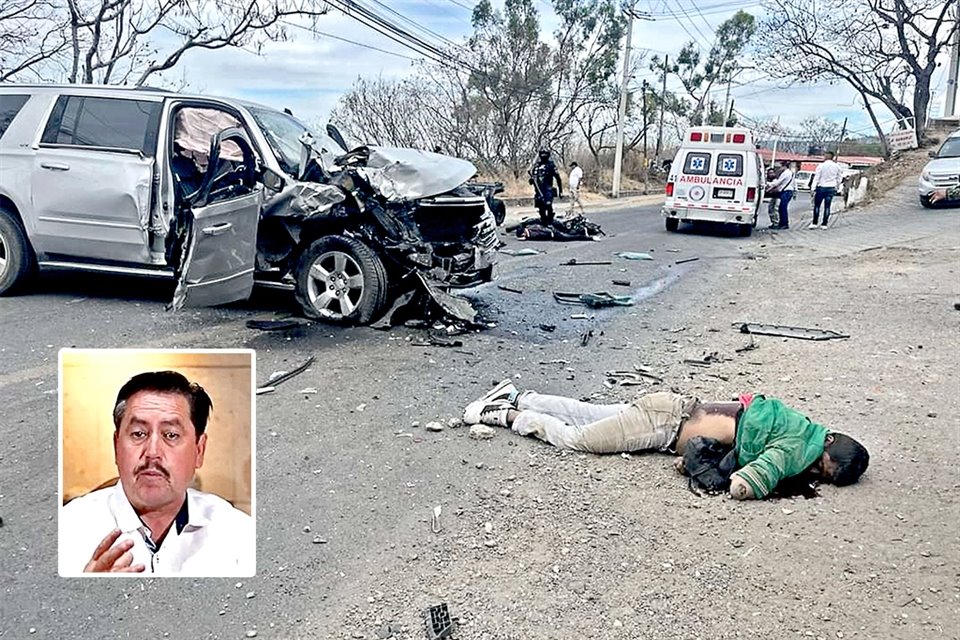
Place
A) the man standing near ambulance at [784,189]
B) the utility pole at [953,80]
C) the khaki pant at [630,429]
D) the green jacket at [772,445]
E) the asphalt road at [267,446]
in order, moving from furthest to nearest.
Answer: the utility pole at [953,80], the man standing near ambulance at [784,189], the khaki pant at [630,429], the green jacket at [772,445], the asphalt road at [267,446]

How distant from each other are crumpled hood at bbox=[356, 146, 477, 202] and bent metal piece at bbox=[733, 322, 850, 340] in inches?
124

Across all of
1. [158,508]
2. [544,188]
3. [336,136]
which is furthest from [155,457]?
[544,188]

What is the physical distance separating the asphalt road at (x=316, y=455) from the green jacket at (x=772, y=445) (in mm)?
1043

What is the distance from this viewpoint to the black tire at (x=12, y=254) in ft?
25.0

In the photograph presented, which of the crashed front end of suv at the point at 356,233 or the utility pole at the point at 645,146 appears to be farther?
the utility pole at the point at 645,146

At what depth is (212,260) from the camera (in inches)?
244

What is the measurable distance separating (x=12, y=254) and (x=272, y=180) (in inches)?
109

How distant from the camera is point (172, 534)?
6.23 feet

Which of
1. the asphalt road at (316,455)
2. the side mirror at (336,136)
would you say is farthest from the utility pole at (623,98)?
the side mirror at (336,136)

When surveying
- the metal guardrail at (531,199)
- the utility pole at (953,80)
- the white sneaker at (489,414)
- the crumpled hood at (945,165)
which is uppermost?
the utility pole at (953,80)

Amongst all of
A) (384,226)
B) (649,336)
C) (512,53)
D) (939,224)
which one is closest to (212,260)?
(384,226)

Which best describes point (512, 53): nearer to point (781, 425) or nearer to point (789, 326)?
point (789, 326)

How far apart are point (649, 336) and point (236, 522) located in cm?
589

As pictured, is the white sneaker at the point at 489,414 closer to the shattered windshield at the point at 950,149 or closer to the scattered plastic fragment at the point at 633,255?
the scattered plastic fragment at the point at 633,255
